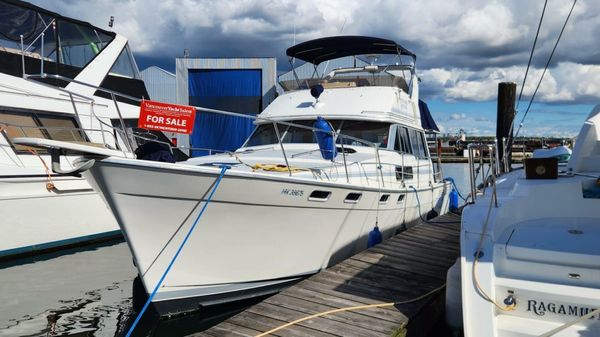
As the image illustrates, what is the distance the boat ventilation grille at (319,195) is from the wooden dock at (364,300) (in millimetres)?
821

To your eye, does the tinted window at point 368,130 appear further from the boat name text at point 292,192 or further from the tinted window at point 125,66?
the tinted window at point 125,66

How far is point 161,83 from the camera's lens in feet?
81.1

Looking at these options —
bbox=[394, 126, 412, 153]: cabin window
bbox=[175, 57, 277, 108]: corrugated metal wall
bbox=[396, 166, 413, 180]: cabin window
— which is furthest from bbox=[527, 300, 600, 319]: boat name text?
bbox=[175, 57, 277, 108]: corrugated metal wall

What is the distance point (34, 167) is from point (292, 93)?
4.93 m

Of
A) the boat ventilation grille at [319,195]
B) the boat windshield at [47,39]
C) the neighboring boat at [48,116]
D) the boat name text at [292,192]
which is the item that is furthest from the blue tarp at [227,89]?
the boat name text at [292,192]

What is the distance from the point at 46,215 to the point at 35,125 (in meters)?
1.87

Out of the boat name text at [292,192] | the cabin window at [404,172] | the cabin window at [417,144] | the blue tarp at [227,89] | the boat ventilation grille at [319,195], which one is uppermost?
the blue tarp at [227,89]

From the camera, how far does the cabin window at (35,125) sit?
8.56m

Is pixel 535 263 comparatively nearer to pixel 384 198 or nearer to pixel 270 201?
pixel 270 201

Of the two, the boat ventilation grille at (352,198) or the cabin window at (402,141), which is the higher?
the cabin window at (402,141)

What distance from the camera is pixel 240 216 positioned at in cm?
509

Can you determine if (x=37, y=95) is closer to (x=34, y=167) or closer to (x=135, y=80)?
(x=34, y=167)

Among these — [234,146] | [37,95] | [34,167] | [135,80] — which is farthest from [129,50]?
[234,146]

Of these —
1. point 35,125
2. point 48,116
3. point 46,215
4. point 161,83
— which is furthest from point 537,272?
point 161,83
